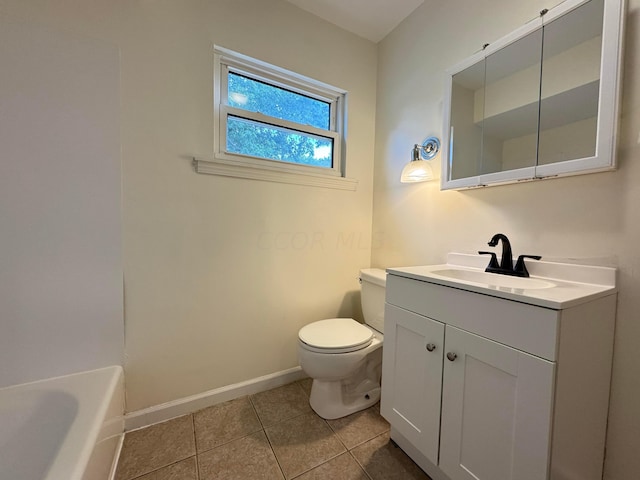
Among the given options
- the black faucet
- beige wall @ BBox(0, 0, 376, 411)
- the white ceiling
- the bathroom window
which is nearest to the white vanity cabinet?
the black faucet

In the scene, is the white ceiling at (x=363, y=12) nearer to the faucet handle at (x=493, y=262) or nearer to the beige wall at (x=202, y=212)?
the beige wall at (x=202, y=212)

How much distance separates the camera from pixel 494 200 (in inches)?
48.2

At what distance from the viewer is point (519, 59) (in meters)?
1.11

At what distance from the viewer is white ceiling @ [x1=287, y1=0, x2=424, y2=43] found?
1556 mm

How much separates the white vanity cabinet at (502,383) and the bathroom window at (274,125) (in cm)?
99

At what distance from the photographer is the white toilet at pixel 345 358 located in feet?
4.28

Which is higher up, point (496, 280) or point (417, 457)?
point (496, 280)

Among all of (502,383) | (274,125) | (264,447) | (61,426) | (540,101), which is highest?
(274,125)

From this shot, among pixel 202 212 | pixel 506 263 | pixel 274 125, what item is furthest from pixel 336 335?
pixel 274 125

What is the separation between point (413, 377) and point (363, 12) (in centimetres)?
209

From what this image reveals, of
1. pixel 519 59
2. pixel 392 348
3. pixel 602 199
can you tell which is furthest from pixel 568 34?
pixel 392 348

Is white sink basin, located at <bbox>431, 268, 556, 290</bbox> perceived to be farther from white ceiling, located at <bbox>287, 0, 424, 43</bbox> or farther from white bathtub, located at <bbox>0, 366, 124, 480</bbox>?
white ceiling, located at <bbox>287, 0, 424, 43</bbox>

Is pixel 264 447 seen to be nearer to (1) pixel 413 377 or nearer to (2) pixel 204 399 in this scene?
(2) pixel 204 399

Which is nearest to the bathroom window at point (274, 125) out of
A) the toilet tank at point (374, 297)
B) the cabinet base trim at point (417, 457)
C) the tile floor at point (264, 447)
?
the toilet tank at point (374, 297)
